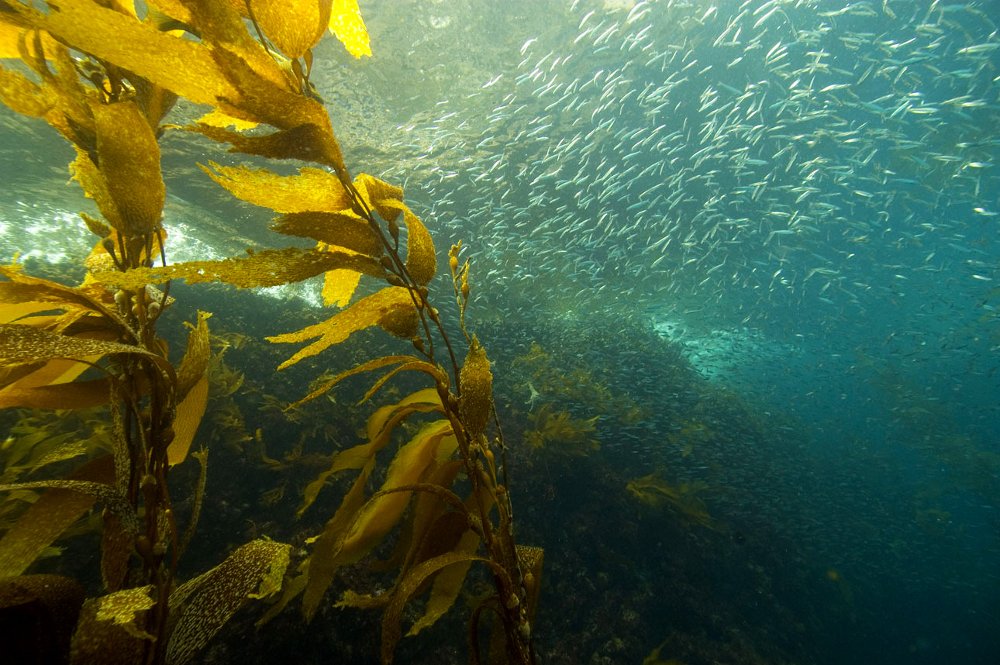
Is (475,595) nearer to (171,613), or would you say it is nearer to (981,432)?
(171,613)

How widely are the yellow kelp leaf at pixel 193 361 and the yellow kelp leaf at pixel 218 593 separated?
456 millimetres

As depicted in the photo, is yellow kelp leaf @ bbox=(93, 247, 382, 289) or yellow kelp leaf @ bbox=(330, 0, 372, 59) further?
yellow kelp leaf @ bbox=(330, 0, 372, 59)

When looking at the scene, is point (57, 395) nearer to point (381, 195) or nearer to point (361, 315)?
point (361, 315)

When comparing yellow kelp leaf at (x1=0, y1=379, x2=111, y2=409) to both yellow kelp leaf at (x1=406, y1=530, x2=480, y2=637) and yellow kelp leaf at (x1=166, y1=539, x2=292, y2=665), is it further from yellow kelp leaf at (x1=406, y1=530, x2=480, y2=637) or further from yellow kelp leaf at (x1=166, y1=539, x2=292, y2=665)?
yellow kelp leaf at (x1=406, y1=530, x2=480, y2=637)

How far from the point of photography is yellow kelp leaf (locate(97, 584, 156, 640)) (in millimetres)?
604

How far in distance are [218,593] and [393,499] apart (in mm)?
457

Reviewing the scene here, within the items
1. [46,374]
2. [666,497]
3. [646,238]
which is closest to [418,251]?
[46,374]

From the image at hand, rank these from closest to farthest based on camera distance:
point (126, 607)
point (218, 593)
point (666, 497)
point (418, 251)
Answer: point (126, 607) → point (218, 593) → point (418, 251) → point (666, 497)

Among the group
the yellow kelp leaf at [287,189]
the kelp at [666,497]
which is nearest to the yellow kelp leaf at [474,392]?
the yellow kelp leaf at [287,189]

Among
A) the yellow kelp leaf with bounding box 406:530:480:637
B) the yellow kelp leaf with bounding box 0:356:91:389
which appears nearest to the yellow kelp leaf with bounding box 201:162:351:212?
the yellow kelp leaf with bounding box 0:356:91:389

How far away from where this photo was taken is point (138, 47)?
0.85 m

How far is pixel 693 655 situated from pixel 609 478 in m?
3.29

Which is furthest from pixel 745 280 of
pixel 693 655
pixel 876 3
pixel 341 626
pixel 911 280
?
pixel 341 626

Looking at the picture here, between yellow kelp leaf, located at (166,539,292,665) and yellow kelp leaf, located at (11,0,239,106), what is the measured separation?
1.07 metres
